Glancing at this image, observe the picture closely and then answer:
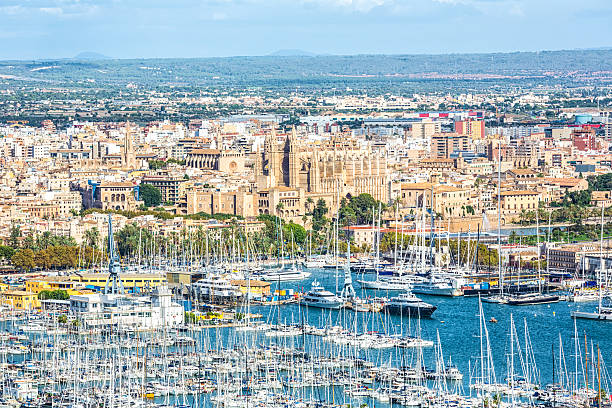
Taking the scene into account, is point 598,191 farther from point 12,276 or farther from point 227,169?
point 12,276

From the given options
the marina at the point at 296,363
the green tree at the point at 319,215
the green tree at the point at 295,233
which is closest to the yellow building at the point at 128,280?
the marina at the point at 296,363

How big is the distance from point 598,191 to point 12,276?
1126 inches

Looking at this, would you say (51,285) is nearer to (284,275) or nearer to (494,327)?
(284,275)

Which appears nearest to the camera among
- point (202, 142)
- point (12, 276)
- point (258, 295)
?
point (258, 295)

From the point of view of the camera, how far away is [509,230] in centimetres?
5128

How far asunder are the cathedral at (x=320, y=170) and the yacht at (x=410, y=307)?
20001 mm

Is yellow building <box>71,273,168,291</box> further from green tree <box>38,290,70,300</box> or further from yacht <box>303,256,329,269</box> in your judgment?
yacht <box>303,256,329,269</box>

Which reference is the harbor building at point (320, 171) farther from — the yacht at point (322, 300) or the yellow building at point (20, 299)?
the yellow building at point (20, 299)

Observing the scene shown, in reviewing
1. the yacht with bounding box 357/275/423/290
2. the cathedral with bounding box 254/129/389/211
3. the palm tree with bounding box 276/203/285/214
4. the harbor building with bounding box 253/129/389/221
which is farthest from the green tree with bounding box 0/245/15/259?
the cathedral with bounding box 254/129/389/211

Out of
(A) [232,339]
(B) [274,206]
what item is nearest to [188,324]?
(A) [232,339]

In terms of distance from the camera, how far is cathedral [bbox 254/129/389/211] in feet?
179

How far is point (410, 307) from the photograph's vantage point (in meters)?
32.6

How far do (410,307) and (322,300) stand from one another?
2.41 meters

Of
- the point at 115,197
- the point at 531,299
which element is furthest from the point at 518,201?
the point at 531,299
